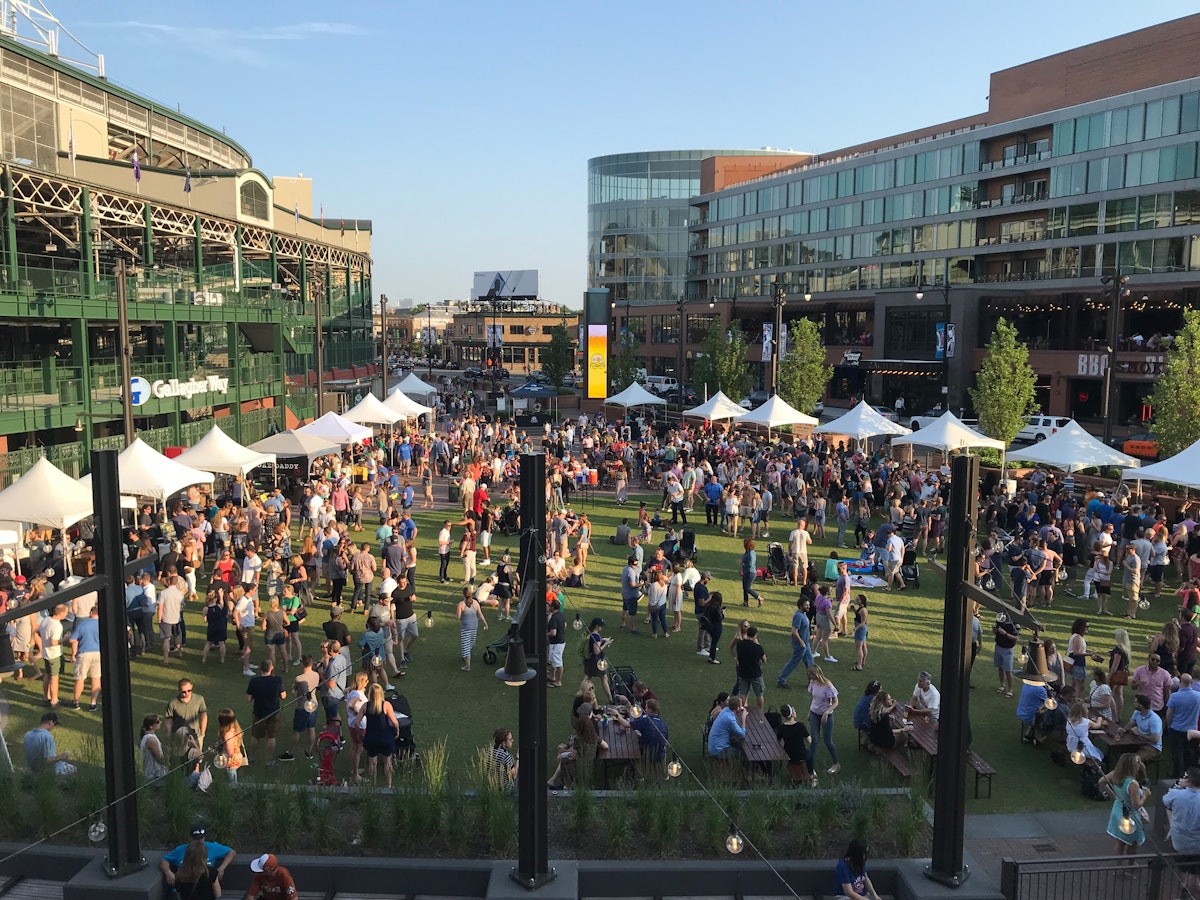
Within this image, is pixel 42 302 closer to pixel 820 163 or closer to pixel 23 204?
pixel 23 204

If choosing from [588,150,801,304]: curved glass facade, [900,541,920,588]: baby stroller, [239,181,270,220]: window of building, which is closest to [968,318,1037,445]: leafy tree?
[900,541,920,588]: baby stroller

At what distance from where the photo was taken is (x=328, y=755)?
9.55 m

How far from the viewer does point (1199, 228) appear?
4575cm

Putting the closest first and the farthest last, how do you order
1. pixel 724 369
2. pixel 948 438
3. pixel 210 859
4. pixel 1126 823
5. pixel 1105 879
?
pixel 210 859, pixel 1105 879, pixel 1126 823, pixel 948 438, pixel 724 369

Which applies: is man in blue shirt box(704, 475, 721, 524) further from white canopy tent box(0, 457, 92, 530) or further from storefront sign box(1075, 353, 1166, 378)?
storefront sign box(1075, 353, 1166, 378)

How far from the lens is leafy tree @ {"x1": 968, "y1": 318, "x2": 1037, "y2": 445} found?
3219 cm

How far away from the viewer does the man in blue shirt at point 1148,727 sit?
997cm

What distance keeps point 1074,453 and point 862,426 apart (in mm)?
7011

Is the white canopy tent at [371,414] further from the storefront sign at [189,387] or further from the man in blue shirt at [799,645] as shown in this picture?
the man in blue shirt at [799,645]

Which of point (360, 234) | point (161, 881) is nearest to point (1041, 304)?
point (360, 234)

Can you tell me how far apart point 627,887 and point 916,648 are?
27.5ft

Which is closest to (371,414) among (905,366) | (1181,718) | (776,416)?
(776,416)

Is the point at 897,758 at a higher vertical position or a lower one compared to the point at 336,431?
lower

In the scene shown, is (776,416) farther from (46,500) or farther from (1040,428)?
(46,500)
